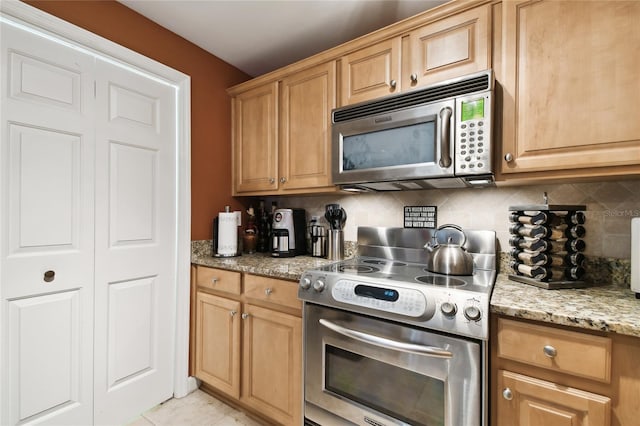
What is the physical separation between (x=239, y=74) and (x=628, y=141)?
2437 millimetres

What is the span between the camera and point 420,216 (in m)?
1.85

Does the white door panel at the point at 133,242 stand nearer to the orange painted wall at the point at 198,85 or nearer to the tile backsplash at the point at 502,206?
the orange painted wall at the point at 198,85

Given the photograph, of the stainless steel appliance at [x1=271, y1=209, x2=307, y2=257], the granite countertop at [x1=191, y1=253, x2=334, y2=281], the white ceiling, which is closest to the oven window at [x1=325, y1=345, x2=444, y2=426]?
the granite countertop at [x1=191, y1=253, x2=334, y2=281]

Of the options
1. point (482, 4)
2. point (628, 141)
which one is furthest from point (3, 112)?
point (628, 141)

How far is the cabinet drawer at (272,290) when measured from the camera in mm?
1540

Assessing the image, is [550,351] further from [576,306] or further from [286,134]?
[286,134]

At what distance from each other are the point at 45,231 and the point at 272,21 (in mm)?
1704

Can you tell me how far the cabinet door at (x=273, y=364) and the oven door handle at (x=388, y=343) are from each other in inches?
10.0

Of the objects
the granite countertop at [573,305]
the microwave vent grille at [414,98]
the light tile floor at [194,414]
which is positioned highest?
the microwave vent grille at [414,98]

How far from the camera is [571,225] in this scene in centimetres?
126

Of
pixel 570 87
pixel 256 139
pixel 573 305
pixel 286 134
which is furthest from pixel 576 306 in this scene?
pixel 256 139

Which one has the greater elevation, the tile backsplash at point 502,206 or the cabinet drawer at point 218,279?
the tile backsplash at point 502,206

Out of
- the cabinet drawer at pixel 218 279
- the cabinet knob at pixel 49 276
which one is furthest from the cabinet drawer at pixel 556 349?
the cabinet knob at pixel 49 276

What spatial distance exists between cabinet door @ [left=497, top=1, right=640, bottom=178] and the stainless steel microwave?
14 centimetres
